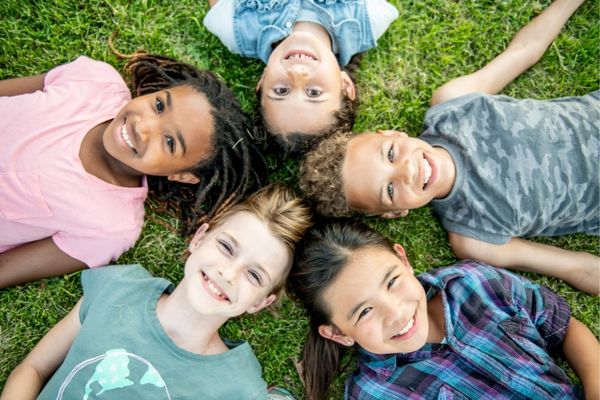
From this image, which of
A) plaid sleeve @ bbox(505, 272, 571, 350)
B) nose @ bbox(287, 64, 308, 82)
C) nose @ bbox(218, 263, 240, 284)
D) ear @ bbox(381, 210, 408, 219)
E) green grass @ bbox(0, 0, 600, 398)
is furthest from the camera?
green grass @ bbox(0, 0, 600, 398)

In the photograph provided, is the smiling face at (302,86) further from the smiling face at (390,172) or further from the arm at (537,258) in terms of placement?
the arm at (537,258)

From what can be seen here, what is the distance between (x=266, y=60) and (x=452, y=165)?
46.2 inches

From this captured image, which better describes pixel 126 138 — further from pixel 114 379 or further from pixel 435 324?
pixel 435 324

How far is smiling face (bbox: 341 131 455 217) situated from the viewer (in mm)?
2514

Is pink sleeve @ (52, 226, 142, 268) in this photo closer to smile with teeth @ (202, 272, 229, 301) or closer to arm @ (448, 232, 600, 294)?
smile with teeth @ (202, 272, 229, 301)

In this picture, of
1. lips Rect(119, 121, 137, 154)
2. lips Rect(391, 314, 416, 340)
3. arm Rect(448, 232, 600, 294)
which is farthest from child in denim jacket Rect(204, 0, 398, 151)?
lips Rect(391, 314, 416, 340)

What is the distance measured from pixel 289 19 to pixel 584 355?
2.29 meters

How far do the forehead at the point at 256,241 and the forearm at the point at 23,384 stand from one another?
44.7 inches

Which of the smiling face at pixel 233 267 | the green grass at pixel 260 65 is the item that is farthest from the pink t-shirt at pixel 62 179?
the smiling face at pixel 233 267

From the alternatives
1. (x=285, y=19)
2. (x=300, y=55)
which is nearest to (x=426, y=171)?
(x=300, y=55)

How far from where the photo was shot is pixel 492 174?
2744mm

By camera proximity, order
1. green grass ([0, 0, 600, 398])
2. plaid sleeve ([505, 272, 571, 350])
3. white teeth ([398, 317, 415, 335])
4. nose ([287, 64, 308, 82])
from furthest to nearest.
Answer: green grass ([0, 0, 600, 398]), plaid sleeve ([505, 272, 571, 350]), nose ([287, 64, 308, 82]), white teeth ([398, 317, 415, 335])

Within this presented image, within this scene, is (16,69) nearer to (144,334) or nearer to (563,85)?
(144,334)

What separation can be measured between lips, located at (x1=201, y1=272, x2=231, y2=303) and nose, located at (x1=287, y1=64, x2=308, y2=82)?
1037mm
